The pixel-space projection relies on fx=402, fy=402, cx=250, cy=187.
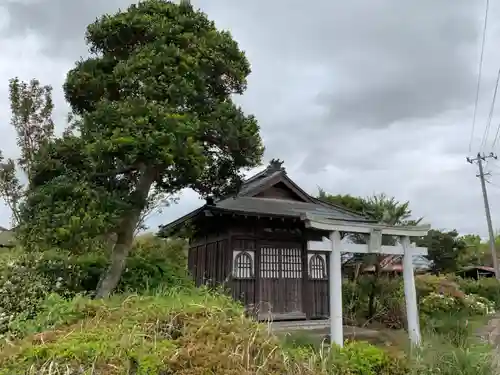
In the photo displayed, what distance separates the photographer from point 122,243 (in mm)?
8000

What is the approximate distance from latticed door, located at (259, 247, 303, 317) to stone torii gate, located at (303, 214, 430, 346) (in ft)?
12.6

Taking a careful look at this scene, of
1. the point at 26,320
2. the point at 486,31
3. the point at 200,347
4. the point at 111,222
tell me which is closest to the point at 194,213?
the point at 111,222

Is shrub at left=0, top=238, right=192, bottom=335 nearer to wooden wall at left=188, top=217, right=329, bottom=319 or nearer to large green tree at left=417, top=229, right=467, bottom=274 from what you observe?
wooden wall at left=188, top=217, right=329, bottom=319

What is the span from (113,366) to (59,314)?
2023mm

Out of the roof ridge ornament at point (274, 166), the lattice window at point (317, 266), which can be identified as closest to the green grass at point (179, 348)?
the lattice window at point (317, 266)

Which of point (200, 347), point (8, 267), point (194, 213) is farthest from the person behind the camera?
point (194, 213)

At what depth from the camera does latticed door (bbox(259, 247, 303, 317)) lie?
38.0 feet

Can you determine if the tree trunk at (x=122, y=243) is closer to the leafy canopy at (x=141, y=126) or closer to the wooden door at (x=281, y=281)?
the leafy canopy at (x=141, y=126)

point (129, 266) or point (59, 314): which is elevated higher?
point (129, 266)

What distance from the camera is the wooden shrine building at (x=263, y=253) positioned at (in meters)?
11.2

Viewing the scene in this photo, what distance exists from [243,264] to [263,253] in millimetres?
703

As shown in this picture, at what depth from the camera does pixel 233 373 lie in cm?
429

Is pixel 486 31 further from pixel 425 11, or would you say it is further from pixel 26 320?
pixel 26 320

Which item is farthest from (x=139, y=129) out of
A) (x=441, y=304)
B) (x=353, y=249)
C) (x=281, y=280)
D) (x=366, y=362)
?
(x=441, y=304)
